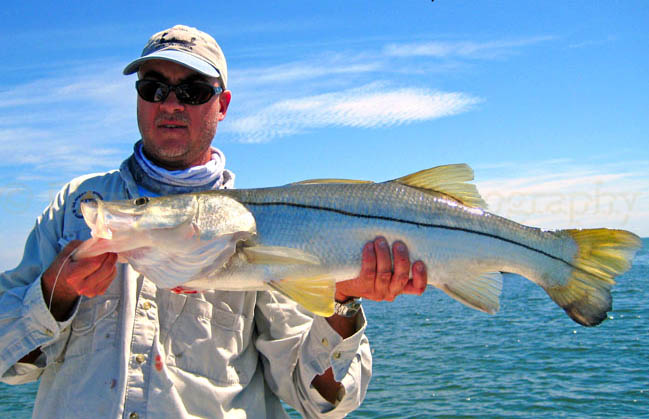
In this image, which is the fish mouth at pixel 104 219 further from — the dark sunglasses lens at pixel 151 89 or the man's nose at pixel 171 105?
the dark sunglasses lens at pixel 151 89

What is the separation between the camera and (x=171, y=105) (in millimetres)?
3350

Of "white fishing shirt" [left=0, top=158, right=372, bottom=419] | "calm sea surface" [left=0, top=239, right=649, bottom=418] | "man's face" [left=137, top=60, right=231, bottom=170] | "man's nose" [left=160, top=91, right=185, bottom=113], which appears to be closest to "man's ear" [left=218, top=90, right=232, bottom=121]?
"man's face" [left=137, top=60, right=231, bottom=170]

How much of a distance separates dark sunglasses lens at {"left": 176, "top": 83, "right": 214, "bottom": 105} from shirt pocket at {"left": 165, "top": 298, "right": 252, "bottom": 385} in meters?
1.25

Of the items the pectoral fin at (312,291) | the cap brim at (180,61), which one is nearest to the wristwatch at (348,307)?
the pectoral fin at (312,291)

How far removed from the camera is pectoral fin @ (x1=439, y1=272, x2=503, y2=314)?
2826mm

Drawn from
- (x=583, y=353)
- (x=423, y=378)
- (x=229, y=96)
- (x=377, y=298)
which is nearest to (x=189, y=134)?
(x=229, y=96)

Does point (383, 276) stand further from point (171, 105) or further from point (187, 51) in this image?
point (187, 51)

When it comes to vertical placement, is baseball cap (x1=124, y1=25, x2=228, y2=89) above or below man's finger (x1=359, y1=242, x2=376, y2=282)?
above

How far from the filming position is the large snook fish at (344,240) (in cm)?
255

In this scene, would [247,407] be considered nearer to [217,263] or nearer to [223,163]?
[217,263]

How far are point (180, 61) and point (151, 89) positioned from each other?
0.31 metres

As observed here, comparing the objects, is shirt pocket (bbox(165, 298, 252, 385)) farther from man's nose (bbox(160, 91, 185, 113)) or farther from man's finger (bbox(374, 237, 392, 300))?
man's nose (bbox(160, 91, 185, 113))

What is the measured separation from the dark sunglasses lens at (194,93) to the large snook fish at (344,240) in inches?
35.2

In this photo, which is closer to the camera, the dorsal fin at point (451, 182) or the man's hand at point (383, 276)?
the man's hand at point (383, 276)
